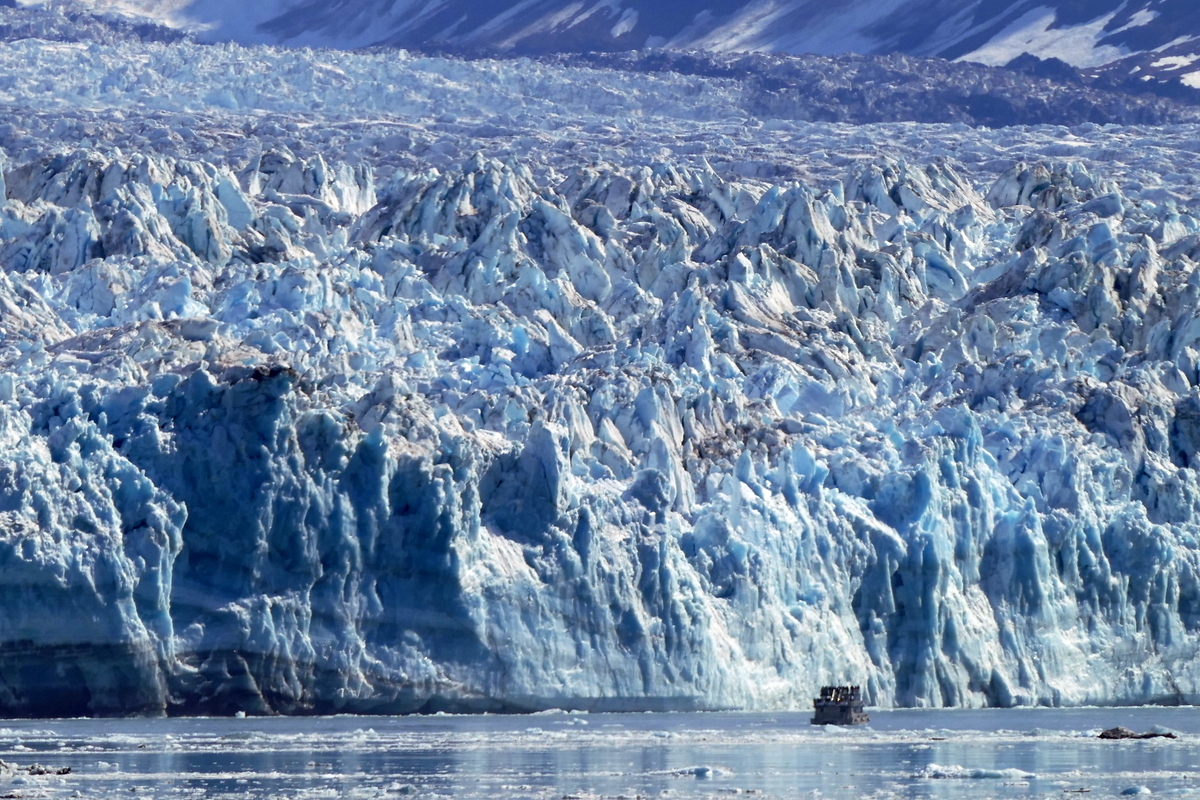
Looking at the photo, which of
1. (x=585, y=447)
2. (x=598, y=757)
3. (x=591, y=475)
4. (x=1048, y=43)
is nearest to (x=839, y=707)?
(x=591, y=475)

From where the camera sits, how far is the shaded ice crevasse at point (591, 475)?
36.6 metres

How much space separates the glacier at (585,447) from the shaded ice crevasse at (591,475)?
6 centimetres

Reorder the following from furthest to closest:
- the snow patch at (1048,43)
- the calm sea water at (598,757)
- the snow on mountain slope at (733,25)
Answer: the snow on mountain slope at (733,25) < the snow patch at (1048,43) < the calm sea water at (598,757)

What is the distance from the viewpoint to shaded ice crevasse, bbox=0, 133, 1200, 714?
120ft

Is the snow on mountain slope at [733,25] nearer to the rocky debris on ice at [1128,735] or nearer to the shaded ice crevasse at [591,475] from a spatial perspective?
the shaded ice crevasse at [591,475]

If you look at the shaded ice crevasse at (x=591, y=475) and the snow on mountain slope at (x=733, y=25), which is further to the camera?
the snow on mountain slope at (x=733, y=25)

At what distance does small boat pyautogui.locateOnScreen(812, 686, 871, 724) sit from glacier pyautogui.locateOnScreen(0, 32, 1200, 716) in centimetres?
181

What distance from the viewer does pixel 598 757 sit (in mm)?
31578

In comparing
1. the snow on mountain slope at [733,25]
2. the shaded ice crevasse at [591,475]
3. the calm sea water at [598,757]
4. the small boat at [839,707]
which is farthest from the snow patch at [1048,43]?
the small boat at [839,707]

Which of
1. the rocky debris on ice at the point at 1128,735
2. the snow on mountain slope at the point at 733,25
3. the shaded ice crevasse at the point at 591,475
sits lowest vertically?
the rocky debris on ice at the point at 1128,735

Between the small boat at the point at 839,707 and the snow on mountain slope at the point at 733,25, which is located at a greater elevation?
the snow on mountain slope at the point at 733,25

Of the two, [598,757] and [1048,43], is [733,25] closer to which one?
[1048,43]

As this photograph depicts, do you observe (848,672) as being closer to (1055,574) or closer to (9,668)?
(1055,574)

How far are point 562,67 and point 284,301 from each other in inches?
1985
